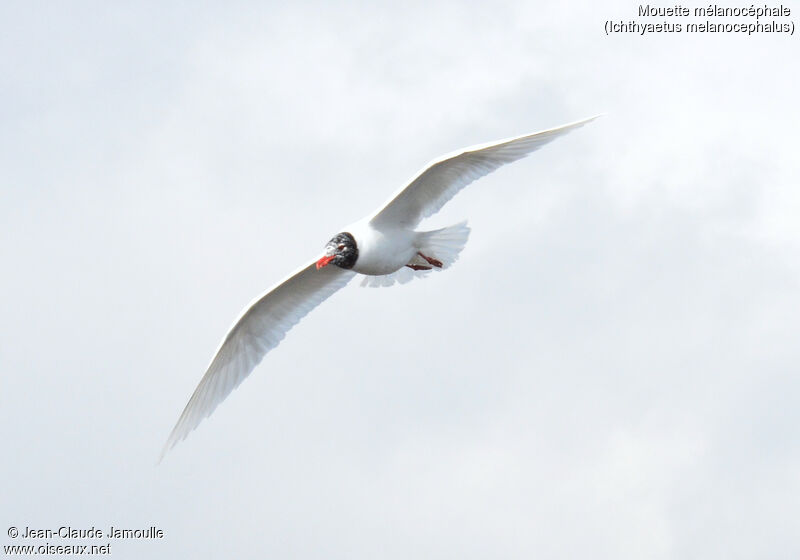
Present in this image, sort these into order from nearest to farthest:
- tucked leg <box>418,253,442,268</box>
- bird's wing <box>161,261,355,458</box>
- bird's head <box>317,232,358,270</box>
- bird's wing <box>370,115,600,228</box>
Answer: bird's wing <box>370,115,600,228</box> → bird's head <box>317,232,358,270</box> → tucked leg <box>418,253,442,268</box> → bird's wing <box>161,261,355,458</box>

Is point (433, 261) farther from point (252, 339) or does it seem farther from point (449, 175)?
point (252, 339)

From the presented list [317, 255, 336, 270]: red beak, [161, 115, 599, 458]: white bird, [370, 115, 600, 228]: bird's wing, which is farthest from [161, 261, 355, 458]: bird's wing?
[370, 115, 600, 228]: bird's wing

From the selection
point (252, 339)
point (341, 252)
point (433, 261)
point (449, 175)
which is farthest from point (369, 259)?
point (252, 339)

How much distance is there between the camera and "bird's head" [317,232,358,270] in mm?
17047

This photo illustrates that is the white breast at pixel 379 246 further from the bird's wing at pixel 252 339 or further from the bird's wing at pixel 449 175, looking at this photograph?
the bird's wing at pixel 252 339

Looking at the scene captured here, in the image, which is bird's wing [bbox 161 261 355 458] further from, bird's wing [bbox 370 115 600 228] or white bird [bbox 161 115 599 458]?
bird's wing [bbox 370 115 600 228]

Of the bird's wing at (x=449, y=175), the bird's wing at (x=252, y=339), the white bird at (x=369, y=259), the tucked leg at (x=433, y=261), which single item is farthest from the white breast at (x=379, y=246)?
the bird's wing at (x=252, y=339)

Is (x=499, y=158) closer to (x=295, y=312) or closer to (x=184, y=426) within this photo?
(x=295, y=312)

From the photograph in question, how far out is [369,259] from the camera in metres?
17.2

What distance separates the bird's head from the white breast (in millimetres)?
Answer: 64

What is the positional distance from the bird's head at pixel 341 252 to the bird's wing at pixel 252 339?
1.59 metres

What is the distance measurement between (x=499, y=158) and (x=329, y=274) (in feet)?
10.7

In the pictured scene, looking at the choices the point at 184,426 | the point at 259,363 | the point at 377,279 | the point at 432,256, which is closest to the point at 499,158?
the point at 432,256

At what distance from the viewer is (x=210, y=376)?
1898 centimetres
